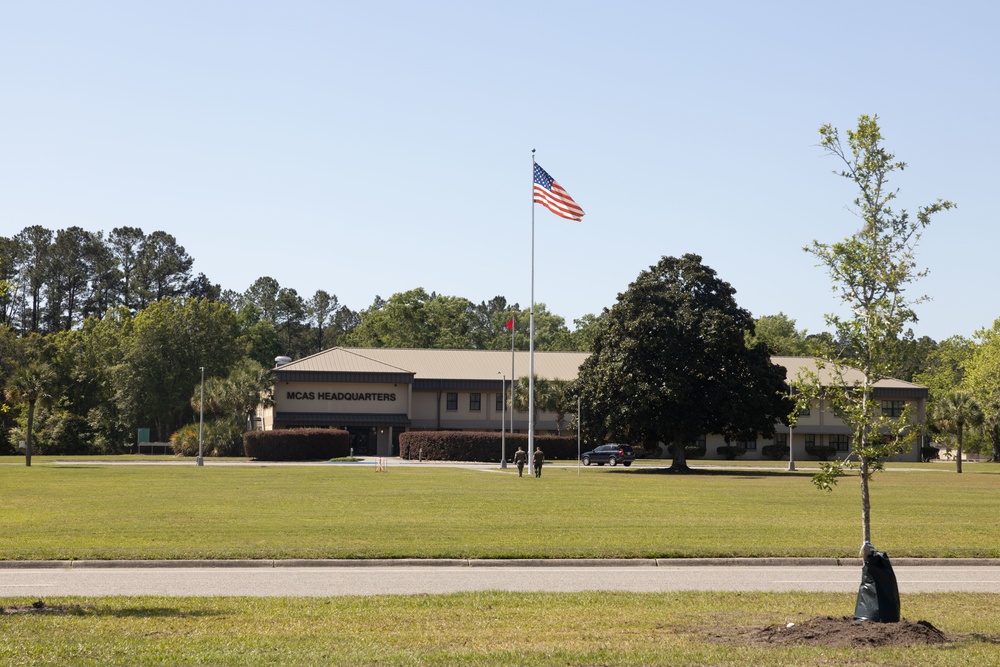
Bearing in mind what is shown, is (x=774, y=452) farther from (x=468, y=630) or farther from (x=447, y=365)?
(x=468, y=630)

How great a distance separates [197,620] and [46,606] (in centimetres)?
202

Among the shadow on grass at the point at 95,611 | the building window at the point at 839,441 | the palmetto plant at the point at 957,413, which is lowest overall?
the shadow on grass at the point at 95,611

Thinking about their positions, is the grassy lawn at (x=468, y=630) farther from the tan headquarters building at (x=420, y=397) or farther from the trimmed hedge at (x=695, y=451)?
the trimmed hedge at (x=695, y=451)

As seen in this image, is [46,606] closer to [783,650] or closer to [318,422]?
[783,650]

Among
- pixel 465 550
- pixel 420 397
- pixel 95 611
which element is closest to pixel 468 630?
pixel 95 611

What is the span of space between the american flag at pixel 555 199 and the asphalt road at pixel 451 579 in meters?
32.9

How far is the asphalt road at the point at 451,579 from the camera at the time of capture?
14.6m

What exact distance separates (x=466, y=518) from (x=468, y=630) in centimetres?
1474

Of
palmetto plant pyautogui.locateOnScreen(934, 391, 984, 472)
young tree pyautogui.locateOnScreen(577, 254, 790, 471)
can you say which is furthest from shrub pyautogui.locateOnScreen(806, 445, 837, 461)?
young tree pyautogui.locateOnScreen(577, 254, 790, 471)

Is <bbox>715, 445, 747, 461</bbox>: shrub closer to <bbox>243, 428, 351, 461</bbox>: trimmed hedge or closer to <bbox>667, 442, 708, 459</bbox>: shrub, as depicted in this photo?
<bbox>667, 442, 708, 459</bbox>: shrub

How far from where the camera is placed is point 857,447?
43.2ft

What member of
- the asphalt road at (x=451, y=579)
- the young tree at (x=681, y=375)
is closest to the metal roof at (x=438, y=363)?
the young tree at (x=681, y=375)

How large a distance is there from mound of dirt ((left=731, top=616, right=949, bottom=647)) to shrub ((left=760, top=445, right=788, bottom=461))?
263 feet

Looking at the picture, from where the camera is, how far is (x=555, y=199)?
50156 millimetres
